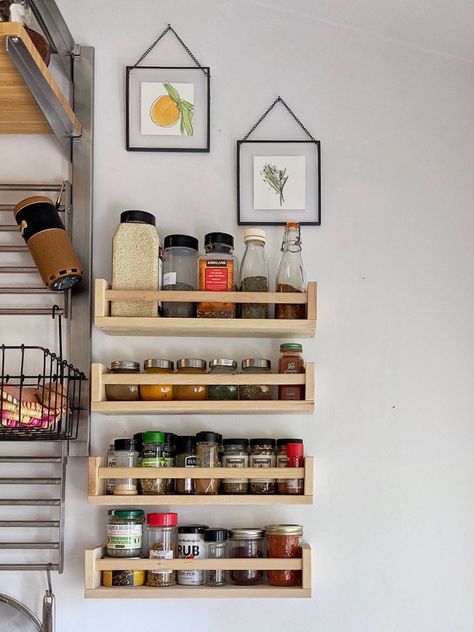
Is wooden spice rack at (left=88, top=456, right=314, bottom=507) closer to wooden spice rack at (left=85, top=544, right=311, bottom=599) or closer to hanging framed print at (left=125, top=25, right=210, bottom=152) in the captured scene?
wooden spice rack at (left=85, top=544, right=311, bottom=599)

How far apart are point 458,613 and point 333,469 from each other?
39 cm

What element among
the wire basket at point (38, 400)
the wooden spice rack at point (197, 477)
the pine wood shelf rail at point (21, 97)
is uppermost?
the pine wood shelf rail at point (21, 97)

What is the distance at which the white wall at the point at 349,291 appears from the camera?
1.72 meters

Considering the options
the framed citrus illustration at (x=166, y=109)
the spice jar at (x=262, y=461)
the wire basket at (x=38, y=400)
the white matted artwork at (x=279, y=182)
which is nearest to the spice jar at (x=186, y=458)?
the spice jar at (x=262, y=461)

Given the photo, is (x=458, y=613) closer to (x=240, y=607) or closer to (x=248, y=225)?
(x=240, y=607)

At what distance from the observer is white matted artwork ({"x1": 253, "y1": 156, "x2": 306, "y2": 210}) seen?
1804mm

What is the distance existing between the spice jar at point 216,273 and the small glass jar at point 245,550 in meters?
0.43

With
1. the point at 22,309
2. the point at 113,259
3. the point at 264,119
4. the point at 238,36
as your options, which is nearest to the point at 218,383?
the point at 113,259

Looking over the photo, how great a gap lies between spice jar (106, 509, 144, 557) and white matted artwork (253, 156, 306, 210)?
0.69 meters

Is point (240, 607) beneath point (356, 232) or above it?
beneath

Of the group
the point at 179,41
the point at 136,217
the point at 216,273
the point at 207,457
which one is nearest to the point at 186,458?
the point at 207,457

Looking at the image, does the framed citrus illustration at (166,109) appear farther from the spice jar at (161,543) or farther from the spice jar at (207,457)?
the spice jar at (161,543)

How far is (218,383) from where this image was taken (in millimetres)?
1618

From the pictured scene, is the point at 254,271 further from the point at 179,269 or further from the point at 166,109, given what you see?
the point at 166,109
